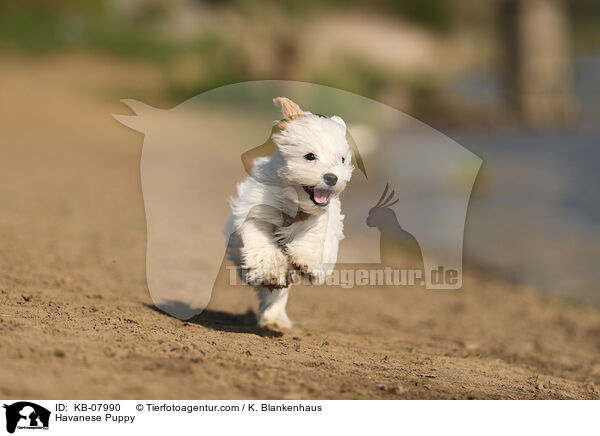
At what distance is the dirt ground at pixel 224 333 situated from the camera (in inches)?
159

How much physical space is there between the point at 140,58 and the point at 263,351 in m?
28.6

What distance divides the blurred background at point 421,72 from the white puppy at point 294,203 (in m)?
6.10

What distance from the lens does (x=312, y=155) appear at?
4910mm

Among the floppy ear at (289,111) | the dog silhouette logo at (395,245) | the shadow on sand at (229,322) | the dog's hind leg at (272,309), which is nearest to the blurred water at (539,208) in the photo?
the dog silhouette logo at (395,245)

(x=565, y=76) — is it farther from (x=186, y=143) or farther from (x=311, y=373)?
(x=311, y=373)

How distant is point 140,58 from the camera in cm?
3172

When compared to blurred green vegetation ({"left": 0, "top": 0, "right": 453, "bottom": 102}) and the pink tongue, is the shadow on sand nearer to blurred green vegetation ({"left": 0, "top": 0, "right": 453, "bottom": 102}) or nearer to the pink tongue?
the pink tongue

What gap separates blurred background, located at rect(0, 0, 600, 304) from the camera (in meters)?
14.7

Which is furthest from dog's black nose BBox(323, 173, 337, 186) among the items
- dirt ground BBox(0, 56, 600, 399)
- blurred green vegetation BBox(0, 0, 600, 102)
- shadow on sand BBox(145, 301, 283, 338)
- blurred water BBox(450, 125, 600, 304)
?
blurred green vegetation BBox(0, 0, 600, 102)
